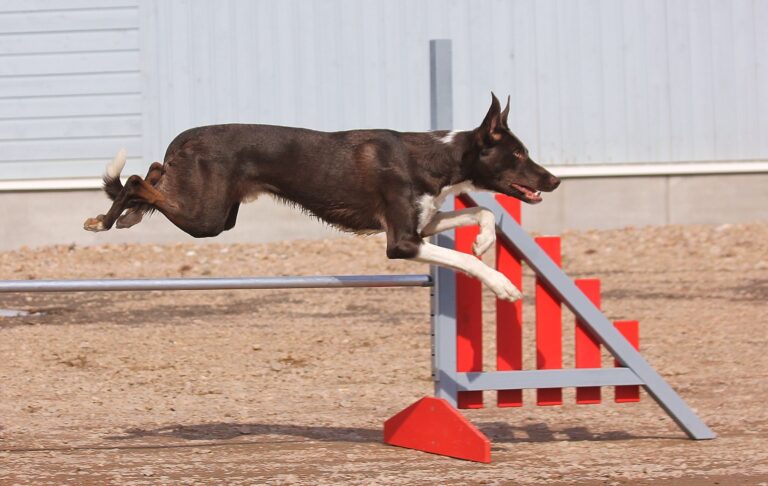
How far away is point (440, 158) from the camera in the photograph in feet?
21.3

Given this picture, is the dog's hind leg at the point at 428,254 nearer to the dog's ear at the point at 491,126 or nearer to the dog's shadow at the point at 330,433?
the dog's ear at the point at 491,126

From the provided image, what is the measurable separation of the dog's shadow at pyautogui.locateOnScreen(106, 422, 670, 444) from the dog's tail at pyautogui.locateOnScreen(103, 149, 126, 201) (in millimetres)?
1584

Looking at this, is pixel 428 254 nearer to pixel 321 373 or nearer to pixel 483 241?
pixel 483 241

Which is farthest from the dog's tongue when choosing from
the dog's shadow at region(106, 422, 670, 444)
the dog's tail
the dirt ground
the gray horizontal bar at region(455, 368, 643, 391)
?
the dog's tail

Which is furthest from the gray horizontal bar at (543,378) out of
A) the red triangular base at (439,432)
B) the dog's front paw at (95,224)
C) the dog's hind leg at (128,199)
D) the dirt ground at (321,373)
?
the dog's front paw at (95,224)

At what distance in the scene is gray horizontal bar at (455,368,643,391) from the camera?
6641mm

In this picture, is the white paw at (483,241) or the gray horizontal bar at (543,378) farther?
the gray horizontal bar at (543,378)

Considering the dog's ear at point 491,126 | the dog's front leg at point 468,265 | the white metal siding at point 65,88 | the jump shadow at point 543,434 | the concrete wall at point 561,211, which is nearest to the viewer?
the dog's front leg at point 468,265

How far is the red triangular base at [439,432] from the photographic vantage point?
637cm

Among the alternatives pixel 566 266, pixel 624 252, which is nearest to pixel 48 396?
pixel 566 266

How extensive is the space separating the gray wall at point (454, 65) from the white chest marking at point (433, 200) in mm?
7843

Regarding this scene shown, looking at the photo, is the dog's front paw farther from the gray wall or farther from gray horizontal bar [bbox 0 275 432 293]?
the gray wall

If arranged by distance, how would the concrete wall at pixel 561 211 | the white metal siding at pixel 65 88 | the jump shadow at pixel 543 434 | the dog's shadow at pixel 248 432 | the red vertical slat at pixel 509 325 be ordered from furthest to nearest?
the white metal siding at pixel 65 88 < the concrete wall at pixel 561 211 < the dog's shadow at pixel 248 432 < the jump shadow at pixel 543 434 < the red vertical slat at pixel 509 325

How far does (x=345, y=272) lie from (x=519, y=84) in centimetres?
324
